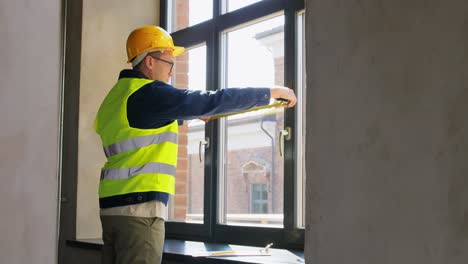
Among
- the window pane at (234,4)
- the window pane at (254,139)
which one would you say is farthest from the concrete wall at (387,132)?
the window pane at (234,4)

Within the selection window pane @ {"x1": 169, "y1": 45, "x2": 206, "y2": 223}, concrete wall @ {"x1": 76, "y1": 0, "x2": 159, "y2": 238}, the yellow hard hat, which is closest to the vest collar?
the yellow hard hat

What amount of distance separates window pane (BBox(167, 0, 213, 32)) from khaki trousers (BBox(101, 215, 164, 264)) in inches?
66.9

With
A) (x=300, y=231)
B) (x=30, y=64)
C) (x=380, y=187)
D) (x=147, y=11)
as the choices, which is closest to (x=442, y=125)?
(x=380, y=187)

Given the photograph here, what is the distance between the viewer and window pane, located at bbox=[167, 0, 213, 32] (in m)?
3.78

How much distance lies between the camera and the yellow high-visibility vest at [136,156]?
238 centimetres

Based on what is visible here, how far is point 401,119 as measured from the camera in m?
1.32

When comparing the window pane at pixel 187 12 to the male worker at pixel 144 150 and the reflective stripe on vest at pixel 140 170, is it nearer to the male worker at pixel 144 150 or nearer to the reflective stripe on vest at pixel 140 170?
the male worker at pixel 144 150

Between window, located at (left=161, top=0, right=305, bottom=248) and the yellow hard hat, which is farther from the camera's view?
window, located at (left=161, top=0, right=305, bottom=248)

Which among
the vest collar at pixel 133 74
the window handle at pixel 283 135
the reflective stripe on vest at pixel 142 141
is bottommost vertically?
the reflective stripe on vest at pixel 142 141

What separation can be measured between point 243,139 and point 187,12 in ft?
3.49

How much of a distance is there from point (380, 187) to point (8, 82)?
2.80ft

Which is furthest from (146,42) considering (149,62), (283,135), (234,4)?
(234,4)

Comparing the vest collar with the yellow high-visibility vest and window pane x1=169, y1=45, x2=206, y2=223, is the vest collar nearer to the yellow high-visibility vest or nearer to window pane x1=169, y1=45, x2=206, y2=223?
the yellow high-visibility vest

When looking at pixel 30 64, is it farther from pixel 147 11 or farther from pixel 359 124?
pixel 147 11
